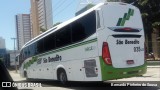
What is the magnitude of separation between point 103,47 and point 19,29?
250 ft

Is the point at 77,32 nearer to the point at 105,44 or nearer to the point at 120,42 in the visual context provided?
the point at 105,44

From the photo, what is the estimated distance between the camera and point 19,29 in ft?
278

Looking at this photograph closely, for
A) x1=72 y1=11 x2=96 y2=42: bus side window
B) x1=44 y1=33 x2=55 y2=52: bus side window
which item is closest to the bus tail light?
x1=72 y1=11 x2=96 y2=42: bus side window

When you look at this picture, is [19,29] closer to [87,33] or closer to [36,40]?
[36,40]

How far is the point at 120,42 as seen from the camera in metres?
11.1

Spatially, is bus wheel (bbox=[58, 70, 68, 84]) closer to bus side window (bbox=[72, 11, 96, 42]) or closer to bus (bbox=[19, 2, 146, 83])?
bus (bbox=[19, 2, 146, 83])

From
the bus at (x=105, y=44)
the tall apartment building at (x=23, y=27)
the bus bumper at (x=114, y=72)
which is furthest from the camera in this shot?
the tall apartment building at (x=23, y=27)

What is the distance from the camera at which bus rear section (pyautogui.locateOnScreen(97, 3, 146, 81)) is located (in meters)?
10.7

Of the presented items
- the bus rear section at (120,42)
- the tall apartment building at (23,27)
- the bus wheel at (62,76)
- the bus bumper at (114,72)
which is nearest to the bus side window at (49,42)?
the bus wheel at (62,76)

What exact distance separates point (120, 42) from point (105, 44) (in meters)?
0.66

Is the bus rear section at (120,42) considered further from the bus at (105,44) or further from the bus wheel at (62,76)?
the bus wheel at (62,76)

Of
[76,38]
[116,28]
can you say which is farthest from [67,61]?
[116,28]

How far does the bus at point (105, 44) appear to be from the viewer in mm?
10797

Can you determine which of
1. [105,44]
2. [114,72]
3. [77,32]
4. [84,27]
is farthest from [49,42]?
[114,72]
